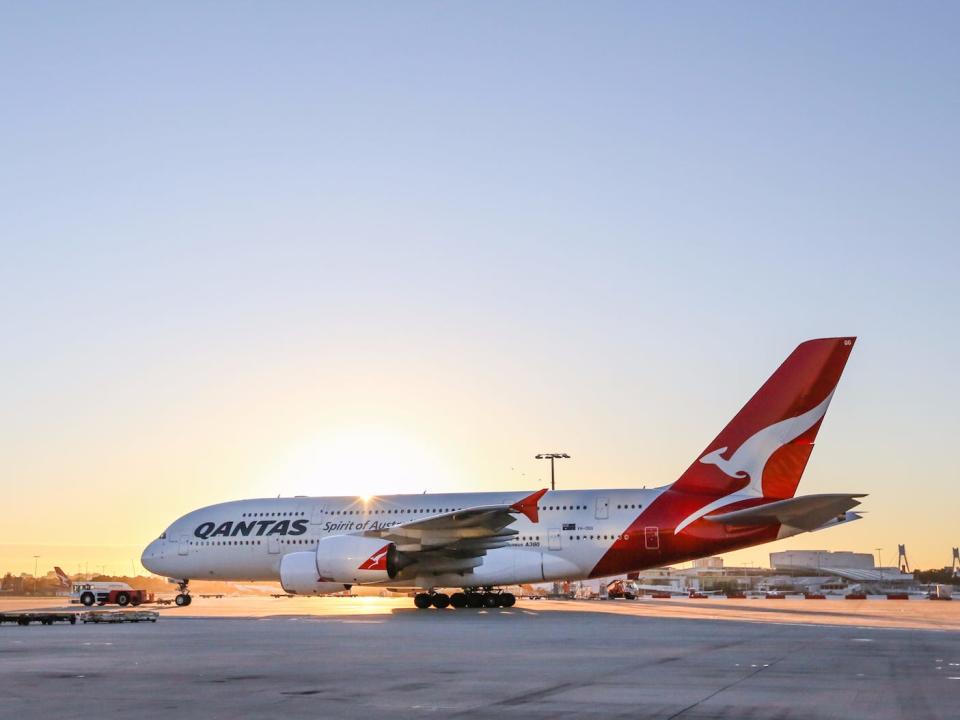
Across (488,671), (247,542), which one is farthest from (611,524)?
(488,671)

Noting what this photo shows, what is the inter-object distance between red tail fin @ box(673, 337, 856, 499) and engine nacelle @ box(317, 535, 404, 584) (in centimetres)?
970

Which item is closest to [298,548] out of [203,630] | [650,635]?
[203,630]

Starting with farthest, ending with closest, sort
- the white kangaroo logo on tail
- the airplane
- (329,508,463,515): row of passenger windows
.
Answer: (329,508,463,515): row of passenger windows
the white kangaroo logo on tail
the airplane

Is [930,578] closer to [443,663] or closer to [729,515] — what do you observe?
[729,515]

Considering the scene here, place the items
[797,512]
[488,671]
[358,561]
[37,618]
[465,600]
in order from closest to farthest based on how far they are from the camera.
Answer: [488,671], [37,618], [797,512], [358,561], [465,600]

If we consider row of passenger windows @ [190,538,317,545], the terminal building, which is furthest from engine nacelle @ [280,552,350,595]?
the terminal building

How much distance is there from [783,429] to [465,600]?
11.7m

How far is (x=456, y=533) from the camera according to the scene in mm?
32312

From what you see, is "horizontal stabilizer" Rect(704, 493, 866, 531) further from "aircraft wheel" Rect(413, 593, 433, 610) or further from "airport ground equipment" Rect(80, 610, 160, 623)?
"airport ground equipment" Rect(80, 610, 160, 623)

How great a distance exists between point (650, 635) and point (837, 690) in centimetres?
930

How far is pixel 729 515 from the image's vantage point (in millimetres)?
31125

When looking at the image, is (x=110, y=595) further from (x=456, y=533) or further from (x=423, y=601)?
(x=456, y=533)

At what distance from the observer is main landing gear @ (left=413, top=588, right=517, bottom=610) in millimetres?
34969

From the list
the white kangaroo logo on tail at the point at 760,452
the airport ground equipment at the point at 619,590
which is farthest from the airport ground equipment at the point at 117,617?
the airport ground equipment at the point at 619,590
